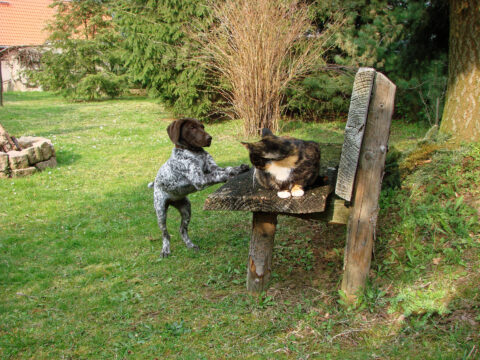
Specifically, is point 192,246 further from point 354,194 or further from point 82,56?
point 82,56

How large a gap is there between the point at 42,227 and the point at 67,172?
120 inches

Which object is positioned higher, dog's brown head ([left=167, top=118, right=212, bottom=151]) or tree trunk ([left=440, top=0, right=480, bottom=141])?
tree trunk ([left=440, top=0, right=480, bottom=141])

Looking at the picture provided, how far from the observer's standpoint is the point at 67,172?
8.87 m

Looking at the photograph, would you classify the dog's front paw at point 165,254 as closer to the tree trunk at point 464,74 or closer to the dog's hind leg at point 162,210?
the dog's hind leg at point 162,210

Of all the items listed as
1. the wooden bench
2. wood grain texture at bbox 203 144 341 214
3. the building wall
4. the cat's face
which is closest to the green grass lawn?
the wooden bench

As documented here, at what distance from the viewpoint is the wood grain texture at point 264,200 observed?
3.18m

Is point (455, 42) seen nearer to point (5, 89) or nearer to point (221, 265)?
point (221, 265)

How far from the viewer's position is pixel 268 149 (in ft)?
10.3

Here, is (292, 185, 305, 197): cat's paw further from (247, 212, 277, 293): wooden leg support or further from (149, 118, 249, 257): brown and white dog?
(149, 118, 249, 257): brown and white dog

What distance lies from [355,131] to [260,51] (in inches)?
298

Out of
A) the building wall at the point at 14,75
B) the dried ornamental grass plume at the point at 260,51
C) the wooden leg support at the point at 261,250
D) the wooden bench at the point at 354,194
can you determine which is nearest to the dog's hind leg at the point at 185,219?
the wooden leg support at the point at 261,250

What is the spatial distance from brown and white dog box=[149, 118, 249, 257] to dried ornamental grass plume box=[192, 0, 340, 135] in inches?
244

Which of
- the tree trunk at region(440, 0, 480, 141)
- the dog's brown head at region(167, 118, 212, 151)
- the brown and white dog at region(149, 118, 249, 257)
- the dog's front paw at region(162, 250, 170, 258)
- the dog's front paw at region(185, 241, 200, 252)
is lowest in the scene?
the dog's front paw at region(162, 250, 170, 258)

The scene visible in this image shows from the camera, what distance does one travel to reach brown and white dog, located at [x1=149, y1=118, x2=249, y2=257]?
4344 mm
